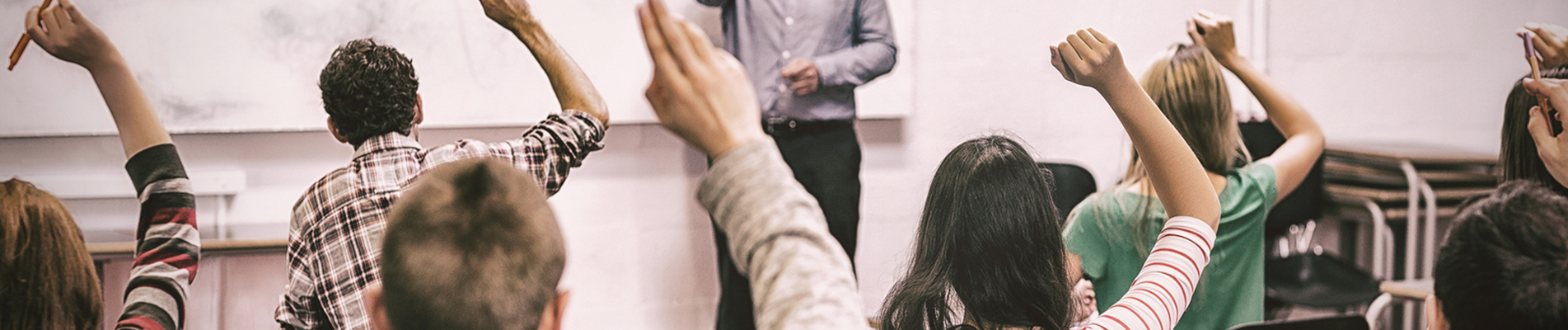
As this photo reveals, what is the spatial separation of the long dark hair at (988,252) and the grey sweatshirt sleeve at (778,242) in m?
0.44

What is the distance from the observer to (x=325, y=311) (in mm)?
1187

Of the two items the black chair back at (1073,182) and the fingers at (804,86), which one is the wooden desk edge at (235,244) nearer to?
the fingers at (804,86)

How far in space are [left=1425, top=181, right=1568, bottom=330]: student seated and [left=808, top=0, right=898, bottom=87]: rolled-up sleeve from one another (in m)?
1.23

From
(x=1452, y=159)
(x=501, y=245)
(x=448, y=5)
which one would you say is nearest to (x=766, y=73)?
(x=448, y=5)

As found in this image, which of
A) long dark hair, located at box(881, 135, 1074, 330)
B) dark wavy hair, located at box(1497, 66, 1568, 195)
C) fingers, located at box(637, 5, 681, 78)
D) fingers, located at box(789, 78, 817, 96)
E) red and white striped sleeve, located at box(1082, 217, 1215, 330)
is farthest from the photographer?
fingers, located at box(789, 78, 817, 96)

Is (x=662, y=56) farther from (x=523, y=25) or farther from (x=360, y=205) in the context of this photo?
(x=360, y=205)

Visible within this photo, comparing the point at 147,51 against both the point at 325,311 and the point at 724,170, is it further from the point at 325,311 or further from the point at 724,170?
the point at 724,170

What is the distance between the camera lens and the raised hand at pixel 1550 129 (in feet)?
4.95

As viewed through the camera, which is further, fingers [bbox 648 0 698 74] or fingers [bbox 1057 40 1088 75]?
fingers [bbox 1057 40 1088 75]

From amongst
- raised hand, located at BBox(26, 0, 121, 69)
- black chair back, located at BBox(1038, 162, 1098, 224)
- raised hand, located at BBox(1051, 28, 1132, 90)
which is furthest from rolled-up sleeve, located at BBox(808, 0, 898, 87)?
raised hand, located at BBox(26, 0, 121, 69)

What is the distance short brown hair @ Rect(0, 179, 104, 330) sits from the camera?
1.24 meters

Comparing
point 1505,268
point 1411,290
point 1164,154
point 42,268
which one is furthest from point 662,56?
point 1411,290

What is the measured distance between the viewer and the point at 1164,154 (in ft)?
3.15

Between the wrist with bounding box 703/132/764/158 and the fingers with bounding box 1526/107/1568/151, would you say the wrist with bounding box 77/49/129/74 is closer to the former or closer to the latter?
the wrist with bounding box 703/132/764/158
